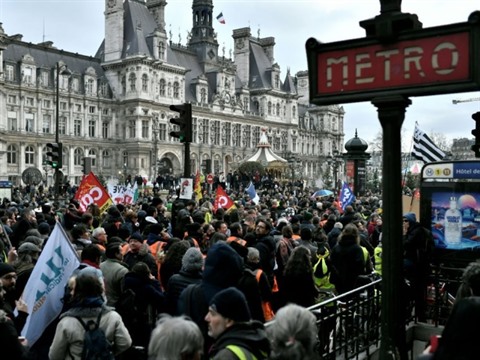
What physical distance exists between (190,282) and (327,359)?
5.90 feet

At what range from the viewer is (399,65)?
4.18 meters

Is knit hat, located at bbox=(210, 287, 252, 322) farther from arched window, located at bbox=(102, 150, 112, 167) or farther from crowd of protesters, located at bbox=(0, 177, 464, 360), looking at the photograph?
arched window, located at bbox=(102, 150, 112, 167)

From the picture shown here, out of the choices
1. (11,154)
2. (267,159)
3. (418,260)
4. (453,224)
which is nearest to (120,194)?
(453,224)

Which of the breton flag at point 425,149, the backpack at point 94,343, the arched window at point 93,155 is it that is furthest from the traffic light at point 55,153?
the arched window at point 93,155

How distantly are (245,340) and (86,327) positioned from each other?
1684 millimetres

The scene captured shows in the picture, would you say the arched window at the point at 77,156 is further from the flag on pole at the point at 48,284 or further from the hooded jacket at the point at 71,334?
the hooded jacket at the point at 71,334

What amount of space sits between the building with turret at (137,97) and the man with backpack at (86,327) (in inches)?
1686

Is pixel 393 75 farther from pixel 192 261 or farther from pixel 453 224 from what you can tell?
pixel 453 224

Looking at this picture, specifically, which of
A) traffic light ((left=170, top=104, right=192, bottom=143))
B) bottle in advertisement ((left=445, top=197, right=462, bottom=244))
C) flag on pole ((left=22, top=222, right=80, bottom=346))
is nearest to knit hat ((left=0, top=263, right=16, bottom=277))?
flag on pole ((left=22, top=222, right=80, bottom=346))

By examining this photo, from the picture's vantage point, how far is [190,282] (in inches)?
241

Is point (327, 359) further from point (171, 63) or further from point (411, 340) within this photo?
point (171, 63)

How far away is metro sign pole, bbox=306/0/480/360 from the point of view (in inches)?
156

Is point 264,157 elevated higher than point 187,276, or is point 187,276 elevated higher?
point 264,157

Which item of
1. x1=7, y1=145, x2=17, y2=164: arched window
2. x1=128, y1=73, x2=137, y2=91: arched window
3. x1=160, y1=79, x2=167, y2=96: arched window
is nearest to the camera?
x1=7, y1=145, x2=17, y2=164: arched window
